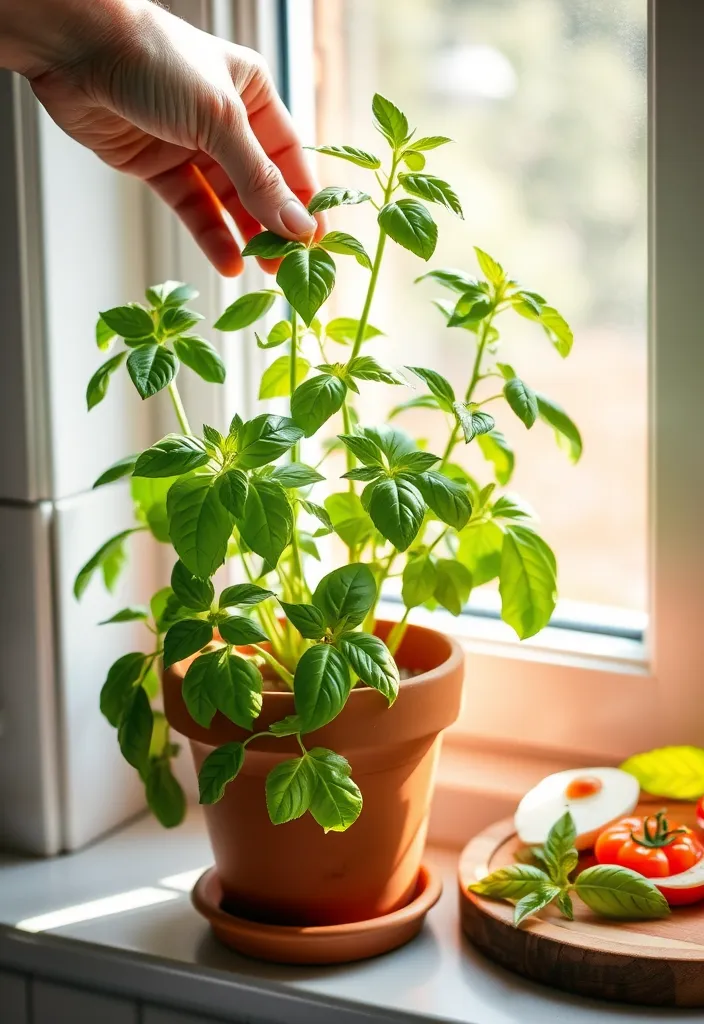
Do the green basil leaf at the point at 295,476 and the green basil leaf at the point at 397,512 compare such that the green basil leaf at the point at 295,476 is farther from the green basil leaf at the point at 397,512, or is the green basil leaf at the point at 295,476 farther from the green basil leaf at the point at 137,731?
the green basil leaf at the point at 137,731

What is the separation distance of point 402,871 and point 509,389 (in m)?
0.38

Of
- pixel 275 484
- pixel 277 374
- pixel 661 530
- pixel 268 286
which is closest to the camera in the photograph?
pixel 275 484

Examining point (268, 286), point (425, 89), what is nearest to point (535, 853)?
point (268, 286)

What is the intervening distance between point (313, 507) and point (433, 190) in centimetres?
23

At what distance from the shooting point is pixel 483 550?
1015mm

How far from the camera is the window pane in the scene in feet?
3.73

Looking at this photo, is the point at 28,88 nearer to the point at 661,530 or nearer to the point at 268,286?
the point at 268,286

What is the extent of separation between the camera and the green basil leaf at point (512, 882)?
38.7 inches

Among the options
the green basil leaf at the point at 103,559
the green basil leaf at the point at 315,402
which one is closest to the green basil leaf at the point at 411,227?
the green basil leaf at the point at 315,402

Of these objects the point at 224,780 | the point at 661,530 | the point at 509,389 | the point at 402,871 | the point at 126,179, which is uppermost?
the point at 126,179

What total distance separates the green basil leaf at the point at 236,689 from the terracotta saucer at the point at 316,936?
8.1 inches

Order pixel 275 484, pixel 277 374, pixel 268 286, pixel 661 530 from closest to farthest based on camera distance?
1. pixel 275 484
2. pixel 277 374
3. pixel 661 530
4. pixel 268 286

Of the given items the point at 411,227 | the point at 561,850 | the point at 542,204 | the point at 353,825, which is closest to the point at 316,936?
the point at 353,825

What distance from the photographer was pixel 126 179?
1.21 meters
